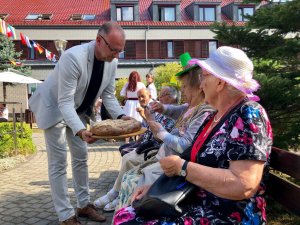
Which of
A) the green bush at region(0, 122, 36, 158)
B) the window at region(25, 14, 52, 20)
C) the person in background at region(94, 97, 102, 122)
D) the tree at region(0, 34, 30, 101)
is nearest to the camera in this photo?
the person in background at region(94, 97, 102, 122)

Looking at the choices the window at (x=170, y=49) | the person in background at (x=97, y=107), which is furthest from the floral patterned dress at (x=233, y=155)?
the window at (x=170, y=49)

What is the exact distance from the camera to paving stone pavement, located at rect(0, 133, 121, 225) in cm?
466

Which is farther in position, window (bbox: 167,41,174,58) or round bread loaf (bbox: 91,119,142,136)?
window (bbox: 167,41,174,58)

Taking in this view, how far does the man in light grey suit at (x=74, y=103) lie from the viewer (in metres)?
3.68

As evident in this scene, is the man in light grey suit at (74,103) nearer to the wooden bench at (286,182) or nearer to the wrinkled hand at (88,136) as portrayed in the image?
the wrinkled hand at (88,136)

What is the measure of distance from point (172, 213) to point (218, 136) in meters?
0.50

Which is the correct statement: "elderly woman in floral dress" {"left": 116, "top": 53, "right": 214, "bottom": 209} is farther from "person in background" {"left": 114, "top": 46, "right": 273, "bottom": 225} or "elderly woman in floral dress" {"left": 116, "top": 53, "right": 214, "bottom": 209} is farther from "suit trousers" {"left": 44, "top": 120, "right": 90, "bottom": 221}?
"suit trousers" {"left": 44, "top": 120, "right": 90, "bottom": 221}

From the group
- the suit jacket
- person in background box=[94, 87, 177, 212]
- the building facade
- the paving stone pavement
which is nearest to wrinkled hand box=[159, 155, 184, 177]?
the suit jacket

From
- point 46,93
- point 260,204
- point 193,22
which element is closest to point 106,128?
point 46,93

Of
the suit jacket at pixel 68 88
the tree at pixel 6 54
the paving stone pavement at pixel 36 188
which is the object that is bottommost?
the paving stone pavement at pixel 36 188

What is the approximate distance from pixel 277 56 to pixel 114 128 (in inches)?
83.9

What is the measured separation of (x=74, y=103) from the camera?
3971 mm

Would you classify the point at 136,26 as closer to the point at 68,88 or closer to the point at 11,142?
the point at 11,142

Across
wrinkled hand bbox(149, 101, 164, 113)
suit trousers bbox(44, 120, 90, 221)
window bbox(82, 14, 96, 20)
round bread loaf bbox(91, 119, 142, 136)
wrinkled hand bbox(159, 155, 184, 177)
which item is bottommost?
suit trousers bbox(44, 120, 90, 221)
